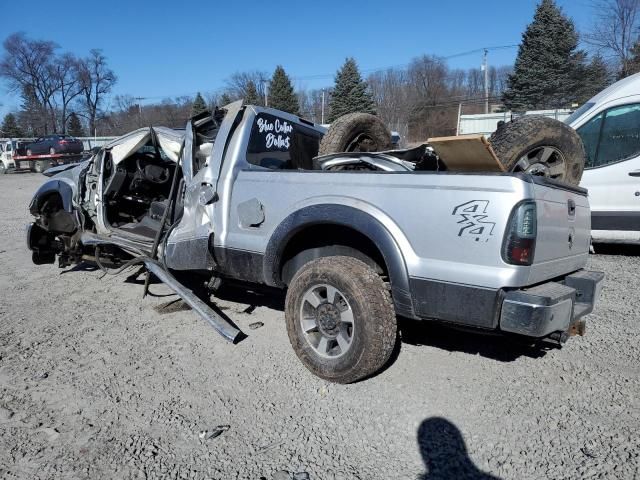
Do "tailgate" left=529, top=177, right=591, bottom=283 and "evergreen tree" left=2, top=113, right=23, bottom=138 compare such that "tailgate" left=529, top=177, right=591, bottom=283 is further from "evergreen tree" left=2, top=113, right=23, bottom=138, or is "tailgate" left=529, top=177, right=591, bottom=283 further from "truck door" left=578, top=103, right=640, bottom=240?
"evergreen tree" left=2, top=113, right=23, bottom=138

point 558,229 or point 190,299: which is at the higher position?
point 558,229

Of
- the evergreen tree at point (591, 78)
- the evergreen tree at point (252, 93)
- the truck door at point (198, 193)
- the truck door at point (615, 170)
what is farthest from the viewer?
the evergreen tree at point (252, 93)

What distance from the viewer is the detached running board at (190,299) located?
12.5 feet

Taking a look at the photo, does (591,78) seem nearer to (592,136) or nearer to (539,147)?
(592,136)

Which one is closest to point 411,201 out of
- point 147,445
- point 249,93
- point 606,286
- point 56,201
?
point 147,445

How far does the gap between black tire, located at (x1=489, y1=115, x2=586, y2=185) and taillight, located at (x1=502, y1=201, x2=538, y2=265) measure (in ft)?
2.74

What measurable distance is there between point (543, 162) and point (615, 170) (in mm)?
3561

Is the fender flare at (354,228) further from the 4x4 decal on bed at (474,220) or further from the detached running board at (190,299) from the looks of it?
the detached running board at (190,299)

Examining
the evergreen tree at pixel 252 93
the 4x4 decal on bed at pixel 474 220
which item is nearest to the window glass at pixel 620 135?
the 4x4 decal on bed at pixel 474 220

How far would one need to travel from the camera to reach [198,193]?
413cm

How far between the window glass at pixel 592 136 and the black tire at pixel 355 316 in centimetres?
497

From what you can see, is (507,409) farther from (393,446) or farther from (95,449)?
(95,449)

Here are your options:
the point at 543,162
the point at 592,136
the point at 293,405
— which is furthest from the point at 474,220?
the point at 592,136

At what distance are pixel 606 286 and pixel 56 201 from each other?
22.1ft
